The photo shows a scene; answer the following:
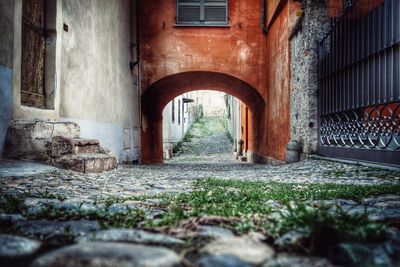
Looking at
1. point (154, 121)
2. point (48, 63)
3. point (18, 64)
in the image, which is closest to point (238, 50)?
point (154, 121)

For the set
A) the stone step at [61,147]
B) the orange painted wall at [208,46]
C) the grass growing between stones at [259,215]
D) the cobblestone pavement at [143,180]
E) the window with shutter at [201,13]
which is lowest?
the cobblestone pavement at [143,180]

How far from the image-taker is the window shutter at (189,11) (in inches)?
438

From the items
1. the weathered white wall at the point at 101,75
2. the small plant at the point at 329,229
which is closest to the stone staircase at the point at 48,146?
the weathered white wall at the point at 101,75

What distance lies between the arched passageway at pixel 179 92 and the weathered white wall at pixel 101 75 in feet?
4.41

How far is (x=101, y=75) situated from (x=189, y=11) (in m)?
4.66

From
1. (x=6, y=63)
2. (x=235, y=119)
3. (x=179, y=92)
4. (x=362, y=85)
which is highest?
(x=179, y=92)

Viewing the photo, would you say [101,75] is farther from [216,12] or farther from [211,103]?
[211,103]

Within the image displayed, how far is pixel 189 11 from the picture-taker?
1117 centimetres

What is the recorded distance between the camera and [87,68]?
6.92 meters

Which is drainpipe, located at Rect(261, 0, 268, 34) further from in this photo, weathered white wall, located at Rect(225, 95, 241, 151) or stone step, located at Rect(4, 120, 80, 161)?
weathered white wall, located at Rect(225, 95, 241, 151)

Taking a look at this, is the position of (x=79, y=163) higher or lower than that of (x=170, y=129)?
lower

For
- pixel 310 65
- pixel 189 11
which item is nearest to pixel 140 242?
pixel 310 65

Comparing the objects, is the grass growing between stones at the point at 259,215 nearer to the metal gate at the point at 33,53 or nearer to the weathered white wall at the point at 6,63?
the weathered white wall at the point at 6,63

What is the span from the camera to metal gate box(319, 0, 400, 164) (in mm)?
4320
